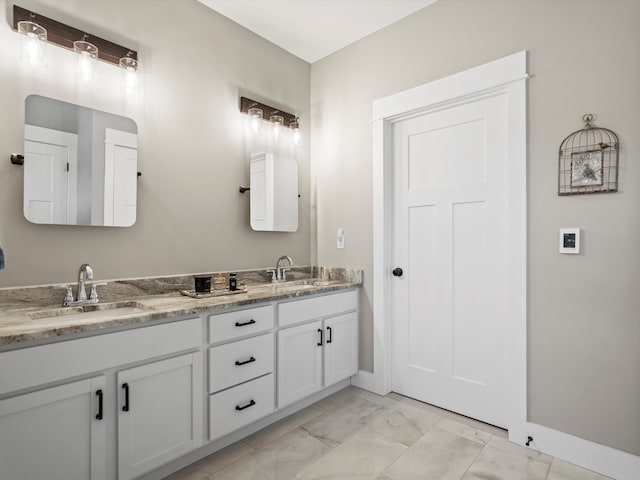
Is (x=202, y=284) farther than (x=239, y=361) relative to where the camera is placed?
Yes

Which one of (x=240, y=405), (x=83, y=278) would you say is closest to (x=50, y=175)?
(x=83, y=278)

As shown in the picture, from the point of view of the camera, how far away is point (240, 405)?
2031 mm

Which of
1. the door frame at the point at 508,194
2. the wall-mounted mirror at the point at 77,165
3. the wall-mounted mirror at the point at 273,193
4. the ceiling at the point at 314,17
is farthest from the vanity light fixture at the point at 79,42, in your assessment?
the door frame at the point at 508,194

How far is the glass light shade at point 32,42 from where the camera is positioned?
5.84ft

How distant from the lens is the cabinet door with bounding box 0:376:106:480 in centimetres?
131

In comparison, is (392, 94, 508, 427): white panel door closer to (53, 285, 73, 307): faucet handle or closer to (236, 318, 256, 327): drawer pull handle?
(236, 318, 256, 327): drawer pull handle

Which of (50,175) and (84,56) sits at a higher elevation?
(84,56)

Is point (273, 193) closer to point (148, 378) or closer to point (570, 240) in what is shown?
point (148, 378)

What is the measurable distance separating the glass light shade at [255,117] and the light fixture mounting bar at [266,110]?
29 millimetres

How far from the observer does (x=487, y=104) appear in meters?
2.32

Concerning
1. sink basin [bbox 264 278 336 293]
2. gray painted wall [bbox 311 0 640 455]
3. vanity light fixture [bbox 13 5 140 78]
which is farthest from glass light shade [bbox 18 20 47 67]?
gray painted wall [bbox 311 0 640 455]

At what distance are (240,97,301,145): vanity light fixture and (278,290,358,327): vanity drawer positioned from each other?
1.35 metres

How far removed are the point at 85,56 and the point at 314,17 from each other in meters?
1.53

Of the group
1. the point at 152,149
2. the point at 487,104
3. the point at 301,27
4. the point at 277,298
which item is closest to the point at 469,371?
the point at 277,298
